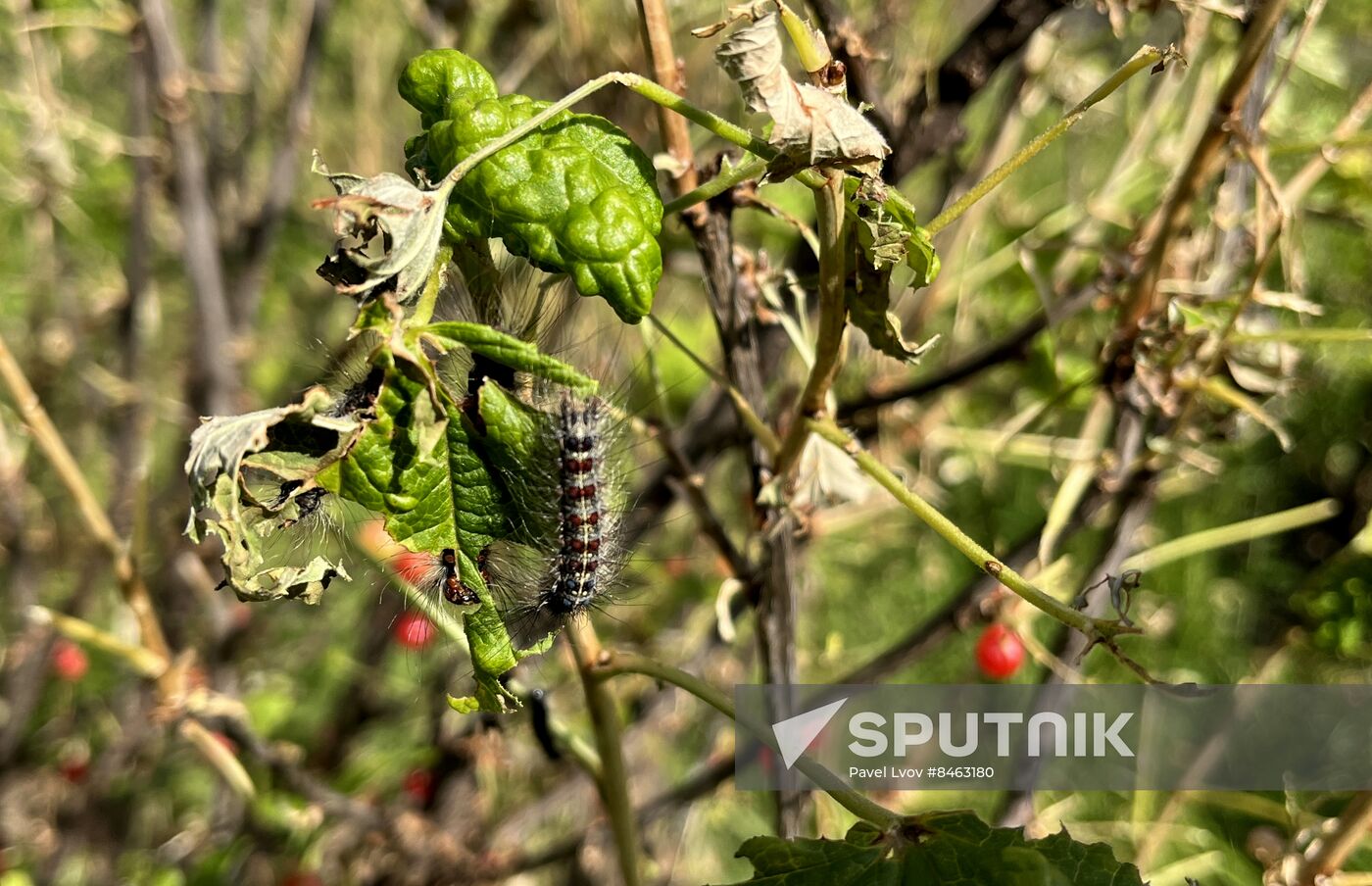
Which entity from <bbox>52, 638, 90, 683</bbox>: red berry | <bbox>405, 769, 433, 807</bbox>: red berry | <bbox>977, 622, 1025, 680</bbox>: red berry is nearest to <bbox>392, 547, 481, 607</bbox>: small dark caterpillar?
<bbox>405, 769, 433, 807</bbox>: red berry

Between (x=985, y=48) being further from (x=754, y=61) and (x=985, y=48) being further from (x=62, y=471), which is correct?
(x=62, y=471)

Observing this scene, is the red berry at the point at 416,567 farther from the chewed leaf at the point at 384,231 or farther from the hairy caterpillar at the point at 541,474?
the chewed leaf at the point at 384,231

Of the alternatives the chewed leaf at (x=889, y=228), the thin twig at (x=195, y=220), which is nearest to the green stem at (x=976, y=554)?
the chewed leaf at (x=889, y=228)

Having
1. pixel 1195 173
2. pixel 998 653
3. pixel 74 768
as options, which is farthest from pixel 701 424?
pixel 74 768

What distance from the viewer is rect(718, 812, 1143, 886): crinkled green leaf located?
2.61 feet

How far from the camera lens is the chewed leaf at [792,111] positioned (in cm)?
58

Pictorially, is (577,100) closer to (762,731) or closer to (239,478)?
(239,478)

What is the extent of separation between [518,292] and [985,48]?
0.60 meters

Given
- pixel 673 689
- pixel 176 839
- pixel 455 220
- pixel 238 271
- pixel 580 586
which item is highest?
pixel 455 220

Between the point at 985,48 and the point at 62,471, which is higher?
the point at 985,48

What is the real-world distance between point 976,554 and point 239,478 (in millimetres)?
520

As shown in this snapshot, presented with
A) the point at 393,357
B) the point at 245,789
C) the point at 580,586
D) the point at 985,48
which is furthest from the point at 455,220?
the point at 245,789

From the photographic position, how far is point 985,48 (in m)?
1.12

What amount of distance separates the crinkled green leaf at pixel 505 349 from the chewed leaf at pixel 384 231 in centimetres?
3
